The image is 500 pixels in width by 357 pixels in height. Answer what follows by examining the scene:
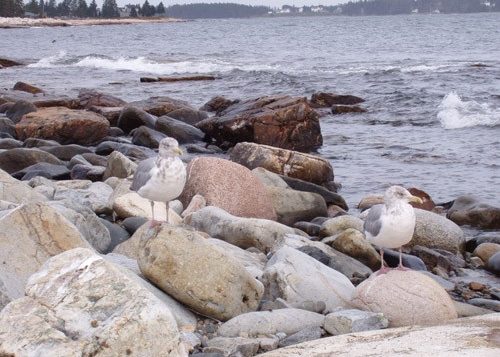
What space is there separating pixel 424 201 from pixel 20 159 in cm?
633

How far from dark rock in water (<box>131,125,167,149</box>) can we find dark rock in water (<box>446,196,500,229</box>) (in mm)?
6882

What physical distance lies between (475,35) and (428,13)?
84.5 meters

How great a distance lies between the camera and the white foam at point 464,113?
1930 centimetres

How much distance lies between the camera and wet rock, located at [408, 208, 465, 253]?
9875mm

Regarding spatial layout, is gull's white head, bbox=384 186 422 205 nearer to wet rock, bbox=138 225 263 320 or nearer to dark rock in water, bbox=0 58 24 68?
wet rock, bbox=138 225 263 320

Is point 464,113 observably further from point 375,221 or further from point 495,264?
point 375,221

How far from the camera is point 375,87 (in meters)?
27.1

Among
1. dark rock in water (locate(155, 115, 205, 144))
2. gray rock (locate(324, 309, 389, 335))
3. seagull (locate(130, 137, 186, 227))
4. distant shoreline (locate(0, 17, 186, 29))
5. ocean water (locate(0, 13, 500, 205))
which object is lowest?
distant shoreline (locate(0, 17, 186, 29))

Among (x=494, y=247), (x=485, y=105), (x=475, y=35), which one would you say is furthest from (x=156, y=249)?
(x=475, y=35)

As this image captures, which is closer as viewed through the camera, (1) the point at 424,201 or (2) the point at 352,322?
(2) the point at 352,322

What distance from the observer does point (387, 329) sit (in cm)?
558

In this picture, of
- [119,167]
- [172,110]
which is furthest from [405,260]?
[172,110]

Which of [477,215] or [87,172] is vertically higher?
[87,172]

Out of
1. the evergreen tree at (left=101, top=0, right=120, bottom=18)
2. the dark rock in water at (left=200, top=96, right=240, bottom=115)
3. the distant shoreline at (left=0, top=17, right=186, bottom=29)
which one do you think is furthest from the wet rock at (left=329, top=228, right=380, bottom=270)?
the evergreen tree at (left=101, top=0, right=120, bottom=18)
